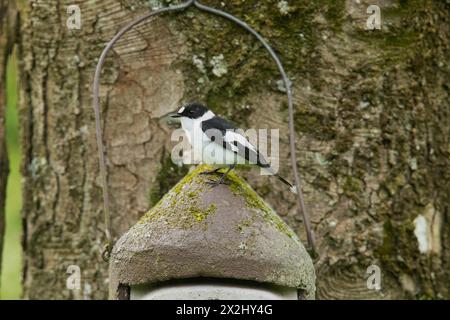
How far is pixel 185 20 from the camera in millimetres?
4871

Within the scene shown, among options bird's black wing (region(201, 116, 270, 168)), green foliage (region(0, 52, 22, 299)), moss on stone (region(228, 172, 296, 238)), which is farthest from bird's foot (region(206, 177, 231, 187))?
green foliage (region(0, 52, 22, 299))

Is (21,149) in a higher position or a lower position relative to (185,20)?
lower

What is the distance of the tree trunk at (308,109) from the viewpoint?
4.88 meters

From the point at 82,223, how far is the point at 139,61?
3.49 feet

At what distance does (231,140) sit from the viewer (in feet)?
13.1

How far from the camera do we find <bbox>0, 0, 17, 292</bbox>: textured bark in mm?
5359

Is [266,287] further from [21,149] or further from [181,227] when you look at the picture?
[21,149]

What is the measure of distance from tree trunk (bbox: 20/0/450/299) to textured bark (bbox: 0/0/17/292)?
0.99ft

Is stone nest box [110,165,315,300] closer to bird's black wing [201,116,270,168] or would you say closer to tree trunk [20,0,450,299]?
bird's black wing [201,116,270,168]

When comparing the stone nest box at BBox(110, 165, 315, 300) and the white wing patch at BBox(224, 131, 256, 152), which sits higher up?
A: the white wing patch at BBox(224, 131, 256, 152)

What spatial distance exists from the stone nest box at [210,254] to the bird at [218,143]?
311mm

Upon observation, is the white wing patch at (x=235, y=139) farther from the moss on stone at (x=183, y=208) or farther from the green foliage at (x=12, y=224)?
the green foliage at (x=12, y=224)

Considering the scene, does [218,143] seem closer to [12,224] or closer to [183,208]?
[183,208]
